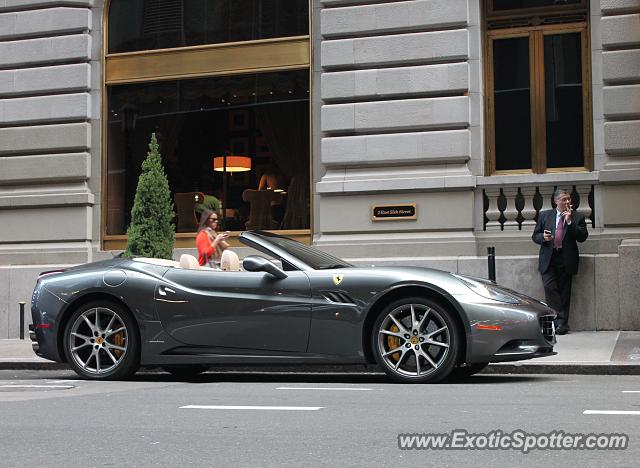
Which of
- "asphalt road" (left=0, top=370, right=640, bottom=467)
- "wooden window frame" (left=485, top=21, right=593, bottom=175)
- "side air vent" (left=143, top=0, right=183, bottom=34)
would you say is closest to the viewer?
"asphalt road" (left=0, top=370, right=640, bottom=467)

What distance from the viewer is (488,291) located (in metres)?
9.22

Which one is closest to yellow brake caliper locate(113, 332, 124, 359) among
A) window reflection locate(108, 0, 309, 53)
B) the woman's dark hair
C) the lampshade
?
the woman's dark hair

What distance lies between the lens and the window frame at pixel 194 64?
16.7m

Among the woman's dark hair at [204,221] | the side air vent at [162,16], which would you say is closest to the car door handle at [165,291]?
the woman's dark hair at [204,221]

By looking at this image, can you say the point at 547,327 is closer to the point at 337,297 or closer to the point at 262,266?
the point at 337,297

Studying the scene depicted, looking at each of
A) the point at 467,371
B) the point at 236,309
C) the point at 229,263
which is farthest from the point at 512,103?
the point at 236,309

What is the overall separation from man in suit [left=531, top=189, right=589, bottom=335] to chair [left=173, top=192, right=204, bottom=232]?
5.61 meters

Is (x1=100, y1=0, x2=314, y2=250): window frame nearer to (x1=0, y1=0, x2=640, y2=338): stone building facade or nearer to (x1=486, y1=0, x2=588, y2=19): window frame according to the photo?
(x1=0, y1=0, x2=640, y2=338): stone building facade

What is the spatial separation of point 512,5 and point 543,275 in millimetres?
4137

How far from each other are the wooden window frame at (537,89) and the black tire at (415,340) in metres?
6.81

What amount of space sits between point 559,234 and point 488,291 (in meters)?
5.19

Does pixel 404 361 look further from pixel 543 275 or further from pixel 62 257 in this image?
pixel 62 257

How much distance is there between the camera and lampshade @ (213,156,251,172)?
56.1 feet

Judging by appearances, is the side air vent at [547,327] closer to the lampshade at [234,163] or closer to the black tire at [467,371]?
the black tire at [467,371]
